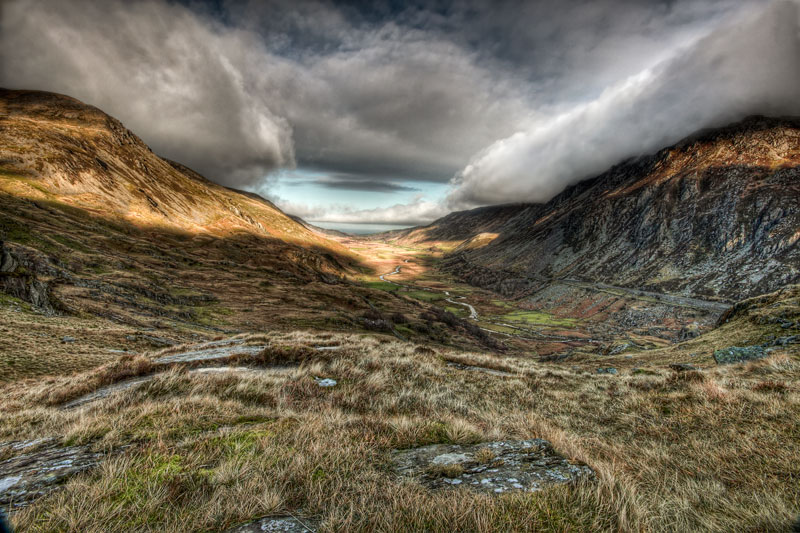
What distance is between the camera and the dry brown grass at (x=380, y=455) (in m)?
2.70

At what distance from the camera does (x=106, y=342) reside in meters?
18.9

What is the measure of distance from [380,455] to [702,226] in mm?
189116

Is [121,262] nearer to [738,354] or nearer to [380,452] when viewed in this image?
[380,452]

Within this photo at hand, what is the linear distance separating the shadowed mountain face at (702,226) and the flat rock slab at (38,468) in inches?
5710

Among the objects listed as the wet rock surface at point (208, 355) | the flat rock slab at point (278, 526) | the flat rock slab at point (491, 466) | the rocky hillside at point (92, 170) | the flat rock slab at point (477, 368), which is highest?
the rocky hillside at point (92, 170)

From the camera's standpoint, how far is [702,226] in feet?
446

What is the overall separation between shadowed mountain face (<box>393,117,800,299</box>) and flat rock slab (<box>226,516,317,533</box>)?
14346 centimetres

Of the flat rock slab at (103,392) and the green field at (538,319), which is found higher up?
the flat rock slab at (103,392)

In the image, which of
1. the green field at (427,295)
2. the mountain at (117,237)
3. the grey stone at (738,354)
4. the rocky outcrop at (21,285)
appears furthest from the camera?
the green field at (427,295)

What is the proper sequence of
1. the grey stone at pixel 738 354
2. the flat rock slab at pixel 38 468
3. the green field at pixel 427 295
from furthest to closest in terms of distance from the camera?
the green field at pixel 427 295, the grey stone at pixel 738 354, the flat rock slab at pixel 38 468

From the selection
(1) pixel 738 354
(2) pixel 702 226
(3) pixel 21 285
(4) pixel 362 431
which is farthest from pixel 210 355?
(2) pixel 702 226

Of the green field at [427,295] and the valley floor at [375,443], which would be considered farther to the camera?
the green field at [427,295]

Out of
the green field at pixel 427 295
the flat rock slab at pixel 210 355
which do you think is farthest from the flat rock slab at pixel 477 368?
the green field at pixel 427 295

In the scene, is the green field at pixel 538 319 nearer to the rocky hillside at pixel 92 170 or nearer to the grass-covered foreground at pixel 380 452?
the grass-covered foreground at pixel 380 452
